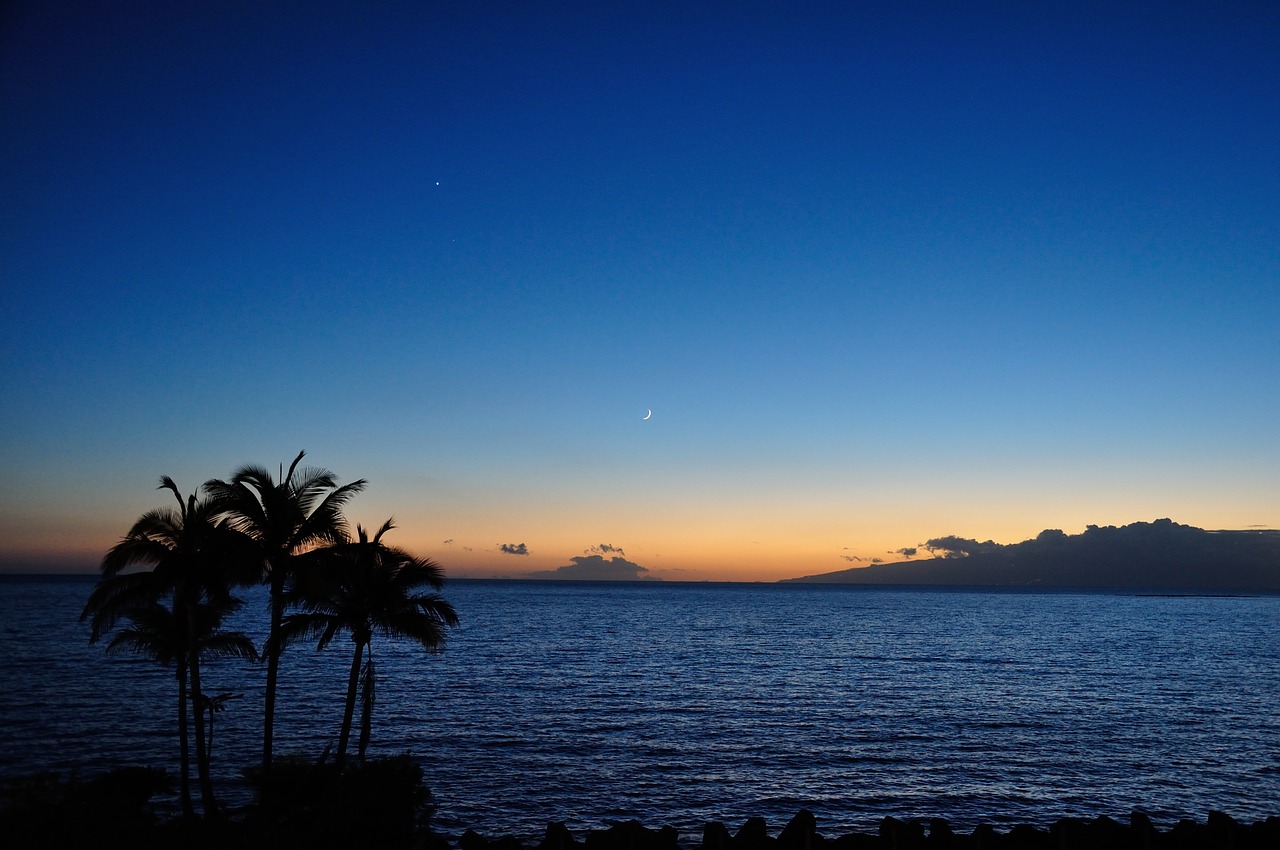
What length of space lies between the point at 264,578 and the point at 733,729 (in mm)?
35067

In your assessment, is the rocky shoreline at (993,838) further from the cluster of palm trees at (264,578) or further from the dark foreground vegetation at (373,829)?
the cluster of palm trees at (264,578)

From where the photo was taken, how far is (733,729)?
51.8 m

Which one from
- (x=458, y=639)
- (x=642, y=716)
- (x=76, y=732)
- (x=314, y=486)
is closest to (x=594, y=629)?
(x=458, y=639)

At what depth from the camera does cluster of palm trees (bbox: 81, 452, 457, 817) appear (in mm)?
24625

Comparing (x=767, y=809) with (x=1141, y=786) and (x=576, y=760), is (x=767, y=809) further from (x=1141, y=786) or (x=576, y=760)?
(x=1141, y=786)

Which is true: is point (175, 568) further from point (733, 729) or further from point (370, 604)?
point (733, 729)

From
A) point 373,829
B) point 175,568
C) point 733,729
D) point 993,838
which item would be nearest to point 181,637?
point 175,568

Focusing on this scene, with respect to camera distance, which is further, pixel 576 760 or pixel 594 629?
pixel 594 629

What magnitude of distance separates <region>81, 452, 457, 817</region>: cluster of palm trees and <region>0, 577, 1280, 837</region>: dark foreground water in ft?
35.6

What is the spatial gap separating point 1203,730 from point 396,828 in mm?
56497

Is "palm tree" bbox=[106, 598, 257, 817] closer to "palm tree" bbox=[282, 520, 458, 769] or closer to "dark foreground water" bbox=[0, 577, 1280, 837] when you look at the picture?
"palm tree" bbox=[282, 520, 458, 769]

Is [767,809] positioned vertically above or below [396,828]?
below

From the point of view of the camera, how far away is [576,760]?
43.3 m

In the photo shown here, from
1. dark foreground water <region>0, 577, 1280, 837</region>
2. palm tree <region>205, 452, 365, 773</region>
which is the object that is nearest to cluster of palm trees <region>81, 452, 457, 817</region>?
palm tree <region>205, 452, 365, 773</region>
